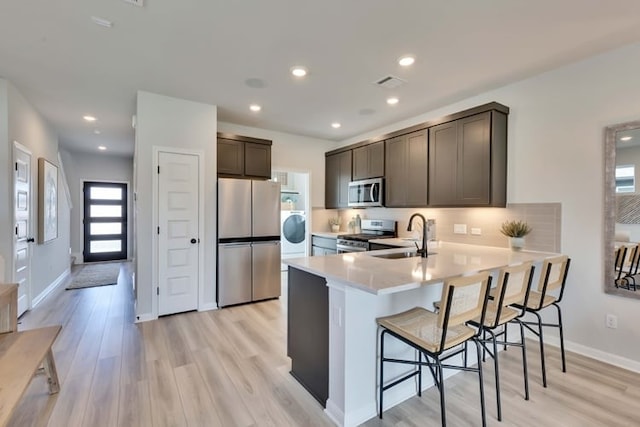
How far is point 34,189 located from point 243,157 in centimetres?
285

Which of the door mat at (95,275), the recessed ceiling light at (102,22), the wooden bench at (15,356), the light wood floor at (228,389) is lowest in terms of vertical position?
the light wood floor at (228,389)

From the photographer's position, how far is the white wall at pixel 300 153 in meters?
5.22

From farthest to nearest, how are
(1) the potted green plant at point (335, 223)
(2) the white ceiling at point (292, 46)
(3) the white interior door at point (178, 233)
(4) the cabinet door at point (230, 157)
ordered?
1. (1) the potted green plant at point (335, 223)
2. (4) the cabinet door at point (230, 157)
3. (3) the white interior door at point (178, 233)
4. (2) the white ceiling at point (292, 46)

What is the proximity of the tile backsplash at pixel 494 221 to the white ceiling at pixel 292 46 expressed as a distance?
138cm

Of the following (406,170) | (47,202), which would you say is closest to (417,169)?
(406,170)

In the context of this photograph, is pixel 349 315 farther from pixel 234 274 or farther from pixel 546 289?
pixel 234 274

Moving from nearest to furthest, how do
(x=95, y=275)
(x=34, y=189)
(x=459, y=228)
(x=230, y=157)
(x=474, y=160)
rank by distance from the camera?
(x=474, y=160) → (x=459, y=228) → (x=34, y=189) → (x=230, y=157) → (x=95, y=275)

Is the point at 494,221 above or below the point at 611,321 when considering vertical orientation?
above

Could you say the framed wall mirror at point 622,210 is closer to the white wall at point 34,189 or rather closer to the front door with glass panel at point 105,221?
the white wall at point 34,189

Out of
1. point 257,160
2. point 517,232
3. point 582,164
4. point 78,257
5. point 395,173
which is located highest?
point 257,160

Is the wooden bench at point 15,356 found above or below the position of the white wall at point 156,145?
below

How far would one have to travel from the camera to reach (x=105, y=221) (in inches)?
307

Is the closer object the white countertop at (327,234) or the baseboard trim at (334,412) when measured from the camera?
the baseboard trim at (334,412)

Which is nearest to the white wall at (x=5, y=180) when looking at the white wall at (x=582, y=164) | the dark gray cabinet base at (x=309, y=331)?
the dark gray cabinet base at (x=309, y=331)
